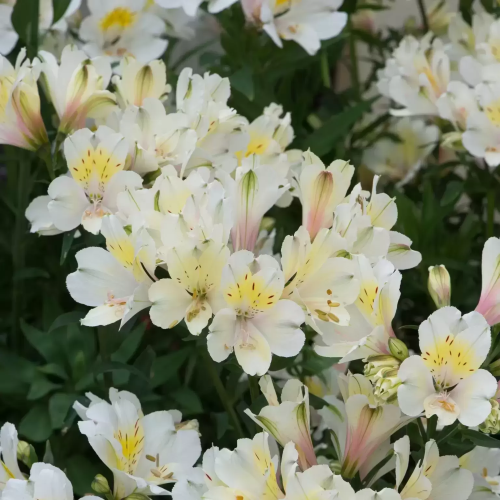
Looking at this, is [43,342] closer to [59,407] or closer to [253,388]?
[59,407]

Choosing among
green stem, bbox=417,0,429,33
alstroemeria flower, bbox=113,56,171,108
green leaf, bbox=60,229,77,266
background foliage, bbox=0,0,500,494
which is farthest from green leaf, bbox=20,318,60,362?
green stem, bbox=417,0,429,33

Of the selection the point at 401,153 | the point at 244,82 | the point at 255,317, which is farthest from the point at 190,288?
the point at 401,153

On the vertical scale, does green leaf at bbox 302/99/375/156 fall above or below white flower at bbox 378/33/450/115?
below

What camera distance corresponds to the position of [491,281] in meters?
0.45

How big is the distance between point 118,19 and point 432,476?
593 millimetres

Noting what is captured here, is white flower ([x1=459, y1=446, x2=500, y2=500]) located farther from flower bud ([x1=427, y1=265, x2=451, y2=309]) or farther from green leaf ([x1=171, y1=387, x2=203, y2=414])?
green leaf ([x1=171, y1=387, x2=203, y2=414])

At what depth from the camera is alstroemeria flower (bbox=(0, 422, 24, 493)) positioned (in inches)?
17.7

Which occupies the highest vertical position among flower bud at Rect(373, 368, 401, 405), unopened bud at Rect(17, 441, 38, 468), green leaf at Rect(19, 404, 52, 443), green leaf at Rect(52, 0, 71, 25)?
green leaf at Rect(52, 0, 71, 25)

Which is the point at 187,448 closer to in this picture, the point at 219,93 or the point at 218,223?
the point at 218,223

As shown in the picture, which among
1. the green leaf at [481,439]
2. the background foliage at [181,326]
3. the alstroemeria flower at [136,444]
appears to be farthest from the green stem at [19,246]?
the green leaf at [481,439]

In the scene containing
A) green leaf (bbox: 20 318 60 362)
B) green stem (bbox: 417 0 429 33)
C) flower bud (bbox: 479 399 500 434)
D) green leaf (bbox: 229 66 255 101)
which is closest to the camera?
flower bud (bbox: 479 399 500 434)

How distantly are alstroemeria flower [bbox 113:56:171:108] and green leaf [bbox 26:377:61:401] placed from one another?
0.84 feet

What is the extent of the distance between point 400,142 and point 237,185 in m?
0.58

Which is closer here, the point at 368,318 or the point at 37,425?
the point at 368,318
